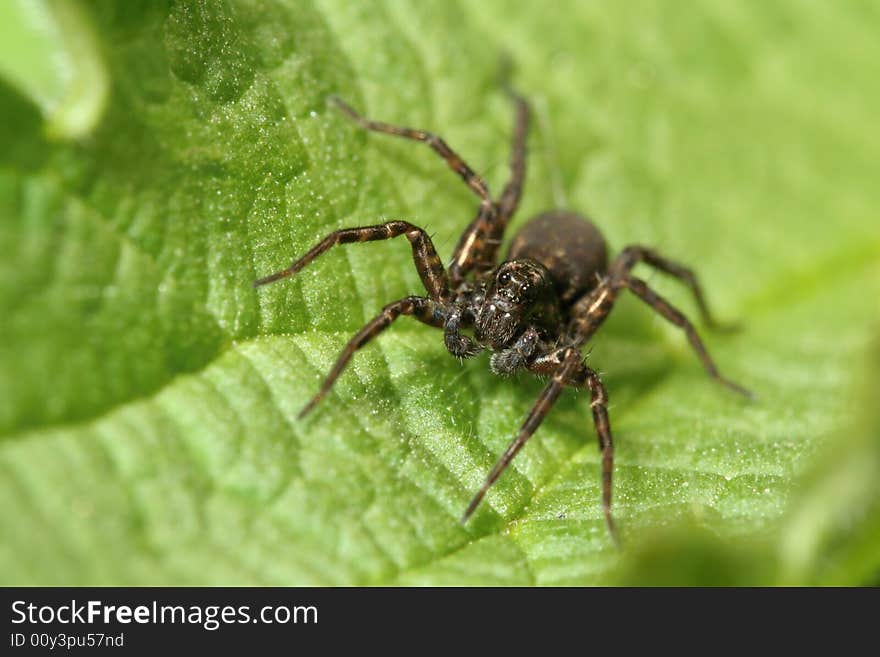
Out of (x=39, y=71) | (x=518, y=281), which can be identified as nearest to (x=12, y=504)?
(x=39, y=71)

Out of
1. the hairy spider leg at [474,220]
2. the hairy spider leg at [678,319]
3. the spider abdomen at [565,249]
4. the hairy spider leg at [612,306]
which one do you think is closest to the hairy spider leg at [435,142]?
the hairy spider leg at [474,220]

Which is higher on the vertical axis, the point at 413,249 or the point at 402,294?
the point at 413,249

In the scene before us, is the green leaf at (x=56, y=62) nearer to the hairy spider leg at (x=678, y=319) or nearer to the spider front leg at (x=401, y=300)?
the spider front leg at (x=401, y=300)

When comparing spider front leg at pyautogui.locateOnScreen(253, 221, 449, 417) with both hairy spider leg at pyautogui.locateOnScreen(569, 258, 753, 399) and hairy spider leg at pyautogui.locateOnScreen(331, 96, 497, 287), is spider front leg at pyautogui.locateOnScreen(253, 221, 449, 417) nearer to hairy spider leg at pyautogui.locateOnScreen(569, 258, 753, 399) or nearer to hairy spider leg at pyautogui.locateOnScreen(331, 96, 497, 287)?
hairy spider leg at pyautogui.locateOnScreen(331, 96, 497, 287)

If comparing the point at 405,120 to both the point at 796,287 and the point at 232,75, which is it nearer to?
the point at 232,75

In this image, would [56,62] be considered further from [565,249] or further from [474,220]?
[565,249]

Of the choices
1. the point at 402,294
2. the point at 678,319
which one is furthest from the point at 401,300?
the point at 678,319
